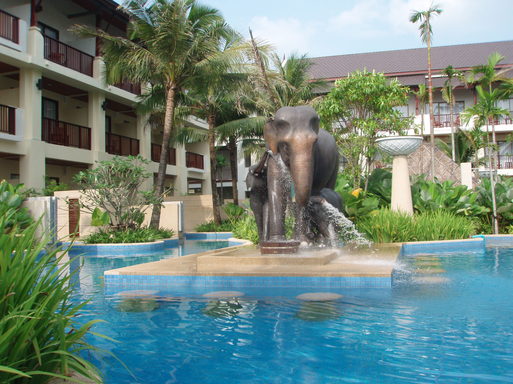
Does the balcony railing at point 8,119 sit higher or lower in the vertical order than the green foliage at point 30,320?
higher

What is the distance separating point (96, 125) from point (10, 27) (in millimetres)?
5385

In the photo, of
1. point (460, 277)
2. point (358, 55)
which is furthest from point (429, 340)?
point (358, 55)

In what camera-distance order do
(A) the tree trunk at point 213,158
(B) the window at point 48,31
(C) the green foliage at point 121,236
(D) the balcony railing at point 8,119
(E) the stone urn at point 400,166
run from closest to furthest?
(E) the stone urn at point 400,166
(C) the green foliage at point 121,236
(D) the balcony railing at point 8,119
(B) the window at point 48,31
(A) the tree trunk at point 213,158

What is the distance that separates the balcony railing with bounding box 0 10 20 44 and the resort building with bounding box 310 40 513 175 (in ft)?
61.3

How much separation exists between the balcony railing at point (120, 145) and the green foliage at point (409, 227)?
14.9 meters

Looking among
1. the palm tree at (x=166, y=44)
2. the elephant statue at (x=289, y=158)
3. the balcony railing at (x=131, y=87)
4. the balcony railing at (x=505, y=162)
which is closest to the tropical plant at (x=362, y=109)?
the palm tree at (x=166, y=44)

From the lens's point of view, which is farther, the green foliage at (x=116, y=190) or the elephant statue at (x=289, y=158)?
the green foliage at (x=116, y=190)

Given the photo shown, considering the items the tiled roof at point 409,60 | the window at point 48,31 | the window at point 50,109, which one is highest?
the tiled roof at point 409,60

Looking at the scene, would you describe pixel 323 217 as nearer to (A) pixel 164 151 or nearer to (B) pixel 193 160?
(A) pixel 164 151

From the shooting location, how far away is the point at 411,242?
10.1 m

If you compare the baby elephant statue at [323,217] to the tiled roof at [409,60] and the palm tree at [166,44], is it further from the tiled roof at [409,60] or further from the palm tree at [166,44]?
the tiled roof at [409,60]

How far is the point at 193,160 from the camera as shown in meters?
31.5

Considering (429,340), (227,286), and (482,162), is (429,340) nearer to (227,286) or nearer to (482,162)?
(227,286)

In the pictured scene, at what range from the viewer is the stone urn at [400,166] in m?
12.0
